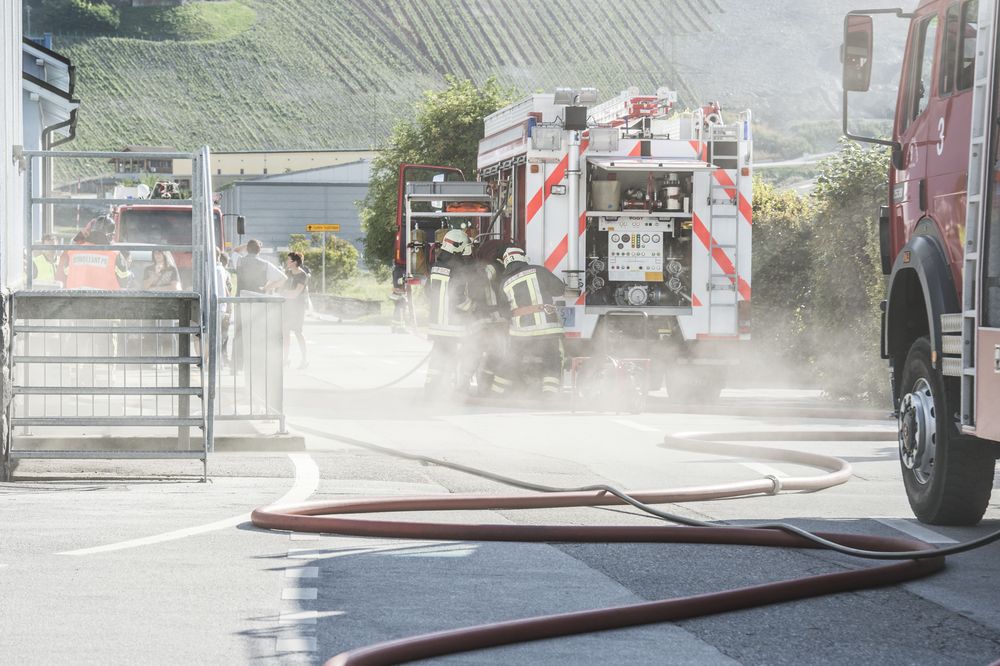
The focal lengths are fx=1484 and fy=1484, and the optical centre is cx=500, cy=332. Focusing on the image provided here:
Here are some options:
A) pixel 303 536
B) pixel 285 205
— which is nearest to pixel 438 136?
pixel 285 205

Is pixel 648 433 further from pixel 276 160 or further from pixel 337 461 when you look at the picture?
pixel 276 160

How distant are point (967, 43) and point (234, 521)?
14.9 feet

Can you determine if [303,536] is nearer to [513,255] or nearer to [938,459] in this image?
[938,459]

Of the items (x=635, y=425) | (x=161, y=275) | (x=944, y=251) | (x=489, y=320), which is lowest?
(x=635, y=425)

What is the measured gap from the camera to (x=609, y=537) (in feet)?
22.9

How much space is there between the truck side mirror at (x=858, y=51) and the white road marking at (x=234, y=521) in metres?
3.80

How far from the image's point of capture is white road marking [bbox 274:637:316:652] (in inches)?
188

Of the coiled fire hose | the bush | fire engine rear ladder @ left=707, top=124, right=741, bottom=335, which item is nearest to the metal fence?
the coiled fire hose

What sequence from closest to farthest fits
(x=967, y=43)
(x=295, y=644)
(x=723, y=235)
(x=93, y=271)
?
(x=295, y=644), (x=967, y=43), (x=723, y=235), (x=93, y=271)

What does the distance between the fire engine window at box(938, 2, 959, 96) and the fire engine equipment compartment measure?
23.9ft

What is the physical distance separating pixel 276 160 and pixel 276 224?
30.5 meters

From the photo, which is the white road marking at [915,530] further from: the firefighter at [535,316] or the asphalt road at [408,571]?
the firefighter at [535,316]

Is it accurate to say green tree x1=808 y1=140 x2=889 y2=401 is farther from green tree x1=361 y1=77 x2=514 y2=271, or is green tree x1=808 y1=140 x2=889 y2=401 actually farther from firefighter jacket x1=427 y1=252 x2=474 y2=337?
green tree x1=361 y1=77 x2=514 y2=271

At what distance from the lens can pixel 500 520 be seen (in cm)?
775
